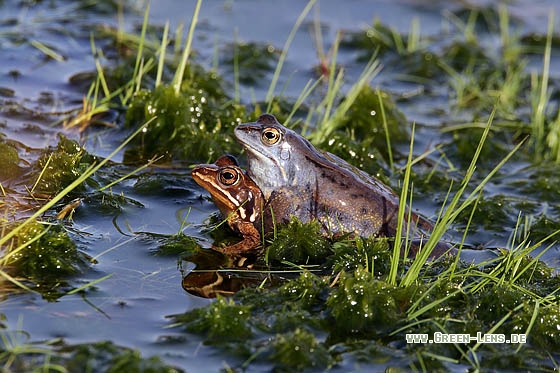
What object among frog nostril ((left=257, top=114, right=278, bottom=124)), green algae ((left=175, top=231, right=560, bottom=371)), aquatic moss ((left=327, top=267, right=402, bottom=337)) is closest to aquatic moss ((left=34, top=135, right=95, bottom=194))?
frog nostril ((left=257, top=114, right=278, bottom=124))

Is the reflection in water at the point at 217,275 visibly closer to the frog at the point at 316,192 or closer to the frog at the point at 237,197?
the frog at the point at 237,197

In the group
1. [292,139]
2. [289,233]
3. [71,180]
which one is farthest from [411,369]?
[71,180]

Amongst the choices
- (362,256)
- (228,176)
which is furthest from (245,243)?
(362,256)

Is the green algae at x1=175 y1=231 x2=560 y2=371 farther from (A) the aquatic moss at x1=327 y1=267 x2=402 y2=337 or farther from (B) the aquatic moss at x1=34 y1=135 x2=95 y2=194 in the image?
(B) the aquatic moss at x1=34 y1=135 x2=95 y2=194

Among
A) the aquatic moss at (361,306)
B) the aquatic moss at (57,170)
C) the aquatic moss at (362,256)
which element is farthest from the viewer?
the aquatic moss at (57,170)

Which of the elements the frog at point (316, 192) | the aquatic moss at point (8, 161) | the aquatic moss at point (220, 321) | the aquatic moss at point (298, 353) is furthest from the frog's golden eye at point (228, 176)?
the aquatic moss at point (8, 161)

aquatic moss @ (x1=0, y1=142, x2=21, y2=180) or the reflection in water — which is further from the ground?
aquatic moss @ (x1=0, y1=142, x2=21, y2=180)

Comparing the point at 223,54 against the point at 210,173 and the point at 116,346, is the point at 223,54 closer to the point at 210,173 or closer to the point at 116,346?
the point at 210,173
